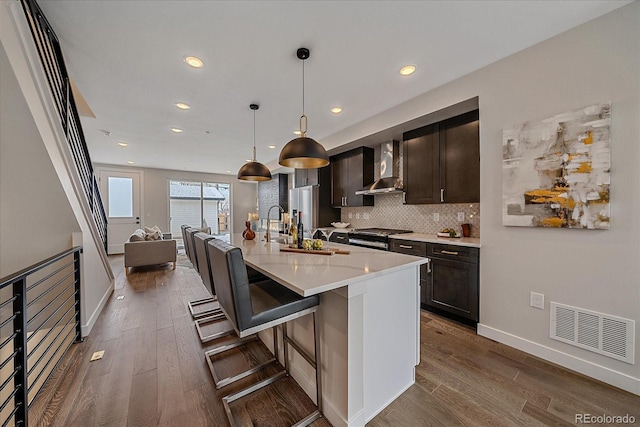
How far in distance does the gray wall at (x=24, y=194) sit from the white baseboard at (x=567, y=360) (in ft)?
12.9

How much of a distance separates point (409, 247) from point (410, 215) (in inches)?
36.3

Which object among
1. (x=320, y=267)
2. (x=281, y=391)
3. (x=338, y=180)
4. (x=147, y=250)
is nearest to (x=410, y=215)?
(x=338, y=180)

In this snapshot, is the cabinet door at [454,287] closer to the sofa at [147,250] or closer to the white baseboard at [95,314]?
the white baseboard at [95,314]

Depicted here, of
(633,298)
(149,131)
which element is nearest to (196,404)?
(633,298)

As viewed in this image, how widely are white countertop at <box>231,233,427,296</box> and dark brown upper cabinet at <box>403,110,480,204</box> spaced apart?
1534 millimetres

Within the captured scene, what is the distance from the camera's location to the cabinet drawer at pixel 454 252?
242 centimetres

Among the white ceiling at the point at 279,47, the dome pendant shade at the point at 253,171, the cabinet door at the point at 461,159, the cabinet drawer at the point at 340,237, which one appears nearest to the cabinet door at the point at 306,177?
the cabinet drawer at the point at 340,237

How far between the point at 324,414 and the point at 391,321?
2.19 ft

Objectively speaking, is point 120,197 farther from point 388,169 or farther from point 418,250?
point 418,250

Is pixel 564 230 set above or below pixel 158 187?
below

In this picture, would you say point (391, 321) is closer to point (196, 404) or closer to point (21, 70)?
point (196, 404)

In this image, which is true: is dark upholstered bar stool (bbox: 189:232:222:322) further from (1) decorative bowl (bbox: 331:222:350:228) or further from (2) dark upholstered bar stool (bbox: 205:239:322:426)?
(1) decorative bowl (bbox: 331:222:350:228)

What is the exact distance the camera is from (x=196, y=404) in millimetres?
1539

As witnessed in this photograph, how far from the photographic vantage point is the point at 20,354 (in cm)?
141
